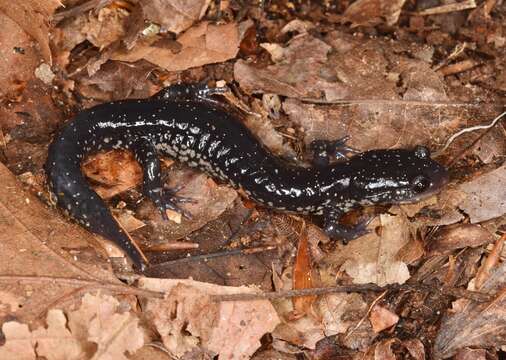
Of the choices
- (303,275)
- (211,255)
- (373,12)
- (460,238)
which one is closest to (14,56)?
(211,255)

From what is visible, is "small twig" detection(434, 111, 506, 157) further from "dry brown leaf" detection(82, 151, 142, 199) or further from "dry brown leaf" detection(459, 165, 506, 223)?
"dry brown leaf" detection(82, 151, 142, 199)

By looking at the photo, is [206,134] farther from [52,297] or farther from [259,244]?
[52,297]

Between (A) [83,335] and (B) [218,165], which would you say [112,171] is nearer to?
(B) [218,165]

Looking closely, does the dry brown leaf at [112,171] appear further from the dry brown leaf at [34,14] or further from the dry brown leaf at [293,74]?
the dry brown leaf at [293,74]

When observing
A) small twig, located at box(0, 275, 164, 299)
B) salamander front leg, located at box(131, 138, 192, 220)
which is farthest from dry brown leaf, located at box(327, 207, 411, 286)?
small twig, located at box(0, 275, 164, 299)

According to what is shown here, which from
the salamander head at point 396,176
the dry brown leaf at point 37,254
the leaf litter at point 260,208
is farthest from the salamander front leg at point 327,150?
the dry brown leaf at point 37,254

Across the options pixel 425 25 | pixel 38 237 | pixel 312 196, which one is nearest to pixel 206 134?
pixel 312 196
